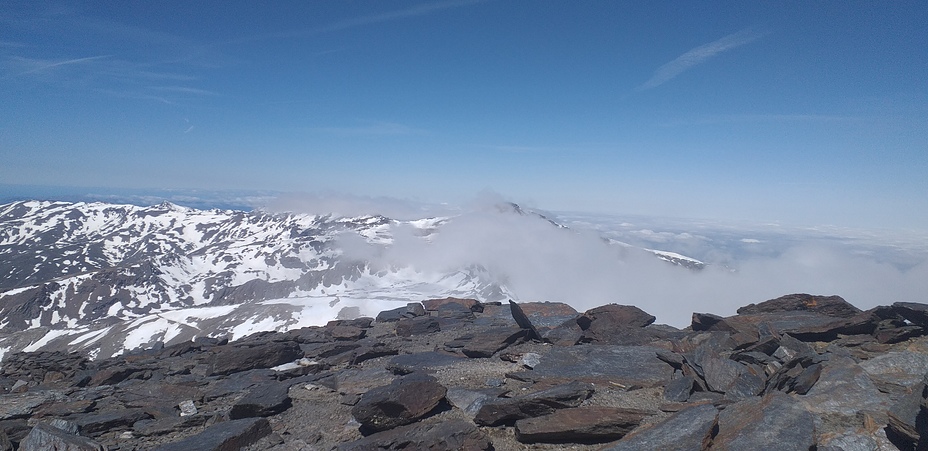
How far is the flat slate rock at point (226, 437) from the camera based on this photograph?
8453 mm

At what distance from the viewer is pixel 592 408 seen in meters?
8.69

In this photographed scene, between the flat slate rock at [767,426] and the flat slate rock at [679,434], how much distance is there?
0.20 metres

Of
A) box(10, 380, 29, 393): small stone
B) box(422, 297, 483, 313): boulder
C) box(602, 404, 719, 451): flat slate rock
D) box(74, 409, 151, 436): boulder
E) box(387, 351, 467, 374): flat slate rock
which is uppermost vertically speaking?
box(602, 404, 719, 451): flat slate rock

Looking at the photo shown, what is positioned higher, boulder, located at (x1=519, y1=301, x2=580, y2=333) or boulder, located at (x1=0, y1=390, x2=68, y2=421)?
boulder, located at (x1=519, y1=301, x2=580, y2=333)

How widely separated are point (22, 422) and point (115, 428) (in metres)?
2.50

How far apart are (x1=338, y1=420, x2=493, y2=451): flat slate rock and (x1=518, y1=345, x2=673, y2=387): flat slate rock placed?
375 cm

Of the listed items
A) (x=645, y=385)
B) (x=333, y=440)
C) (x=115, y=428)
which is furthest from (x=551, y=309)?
(x=115, y=428)

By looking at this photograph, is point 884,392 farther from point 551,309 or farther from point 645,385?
point 551,309

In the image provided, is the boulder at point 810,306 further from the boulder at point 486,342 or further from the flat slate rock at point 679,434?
the flat slate rock at point 679,434

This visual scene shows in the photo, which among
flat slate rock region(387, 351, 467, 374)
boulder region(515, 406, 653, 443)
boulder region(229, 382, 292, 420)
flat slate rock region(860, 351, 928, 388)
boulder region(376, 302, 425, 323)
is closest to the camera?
boulder region(515, 406, 653, 443)

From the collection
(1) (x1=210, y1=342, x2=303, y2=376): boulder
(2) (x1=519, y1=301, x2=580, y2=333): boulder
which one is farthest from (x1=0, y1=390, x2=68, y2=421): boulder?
(2) (x1=519, y1=301, x2=580, y2=333): boulder

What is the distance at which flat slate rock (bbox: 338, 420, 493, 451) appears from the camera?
764 cm

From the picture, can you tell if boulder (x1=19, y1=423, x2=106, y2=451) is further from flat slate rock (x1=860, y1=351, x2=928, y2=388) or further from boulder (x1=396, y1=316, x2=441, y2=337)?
flat slate rock (x1=860, y1=351, x2=928, y2=388)

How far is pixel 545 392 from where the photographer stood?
→ 30.5 ft
